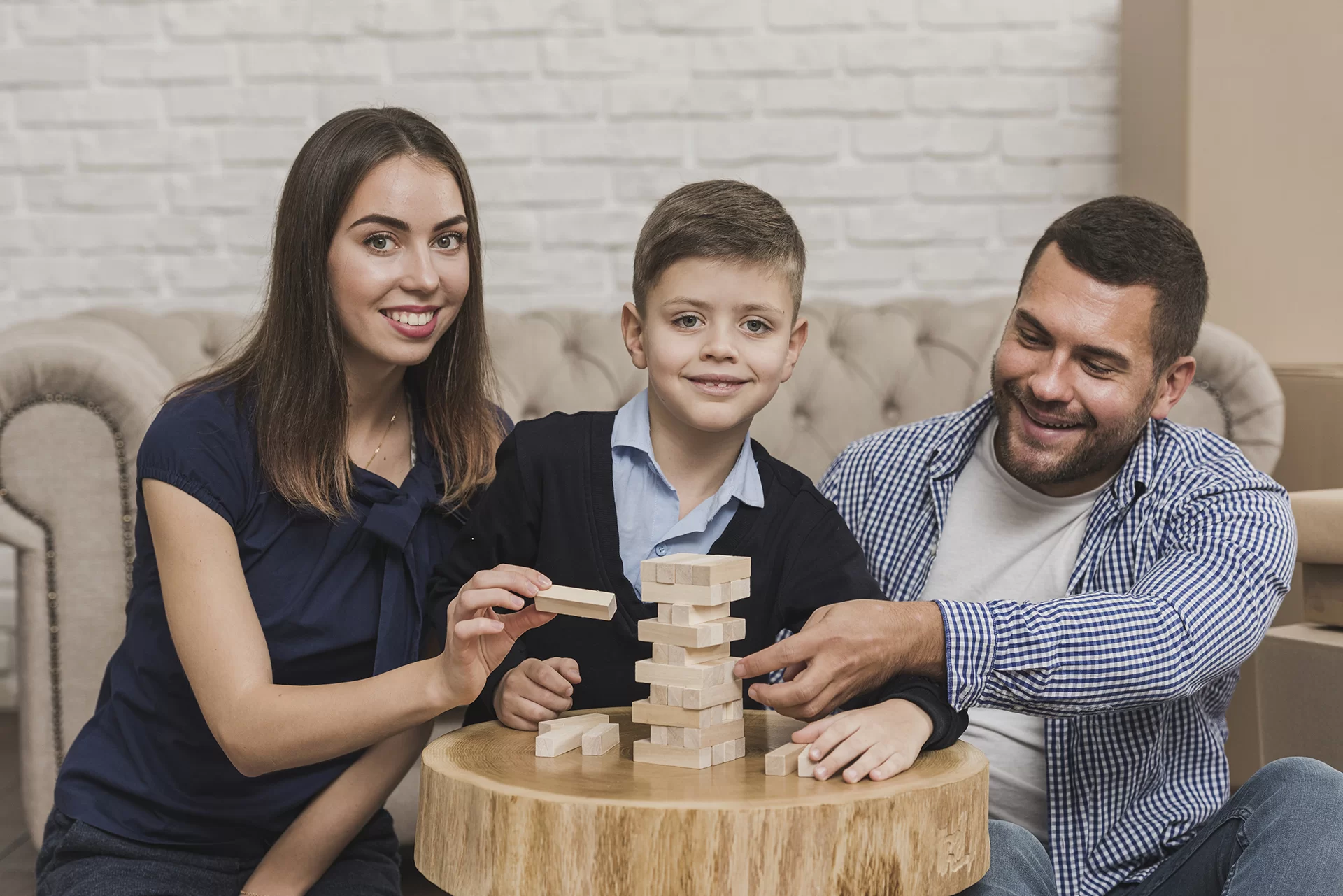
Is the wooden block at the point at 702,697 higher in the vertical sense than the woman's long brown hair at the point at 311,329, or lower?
lower

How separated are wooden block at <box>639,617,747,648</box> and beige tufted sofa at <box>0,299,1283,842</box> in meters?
0.98

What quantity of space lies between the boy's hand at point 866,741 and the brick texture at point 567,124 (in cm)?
207

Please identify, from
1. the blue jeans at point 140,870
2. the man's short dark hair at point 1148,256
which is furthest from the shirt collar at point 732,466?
the blue jeans at point 140,870

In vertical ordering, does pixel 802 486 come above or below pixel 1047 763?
above

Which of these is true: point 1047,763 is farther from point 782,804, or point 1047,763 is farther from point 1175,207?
point 1175,207

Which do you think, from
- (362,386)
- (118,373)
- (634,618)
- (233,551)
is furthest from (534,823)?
(118,373)

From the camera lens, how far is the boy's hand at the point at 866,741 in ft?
3.92

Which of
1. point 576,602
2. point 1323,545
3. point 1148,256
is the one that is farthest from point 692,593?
point 1323,545

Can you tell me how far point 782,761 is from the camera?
1215 millimetres

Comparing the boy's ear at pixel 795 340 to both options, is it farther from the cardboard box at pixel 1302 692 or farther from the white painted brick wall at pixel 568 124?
the white painted brick wall at pixel 568 124

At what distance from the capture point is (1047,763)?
5.54ft

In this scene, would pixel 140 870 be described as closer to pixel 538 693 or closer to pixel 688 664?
pixel 538 693

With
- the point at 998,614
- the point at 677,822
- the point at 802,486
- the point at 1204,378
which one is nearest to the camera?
the point at 677,822

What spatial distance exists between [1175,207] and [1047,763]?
1.83 meters
